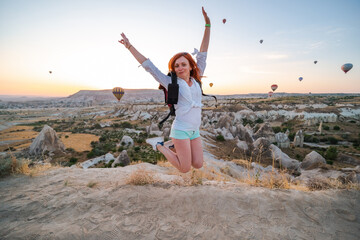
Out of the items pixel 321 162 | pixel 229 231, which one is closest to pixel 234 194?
pixel 229 231

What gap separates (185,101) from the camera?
2531 mm

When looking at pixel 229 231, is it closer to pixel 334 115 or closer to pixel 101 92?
pixel 334 115

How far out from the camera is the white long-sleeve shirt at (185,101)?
245 cm

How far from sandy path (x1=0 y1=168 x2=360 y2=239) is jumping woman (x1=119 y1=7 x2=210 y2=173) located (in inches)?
26.7

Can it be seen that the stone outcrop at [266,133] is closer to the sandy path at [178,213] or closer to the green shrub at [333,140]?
the green shrub at [333,140]

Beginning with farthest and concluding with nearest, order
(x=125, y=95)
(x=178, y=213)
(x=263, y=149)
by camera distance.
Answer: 1. (x=125, y=95)
2. (x=263, y=149)
3. (x=178, y=213)

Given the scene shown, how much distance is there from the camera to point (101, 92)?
176875 mm

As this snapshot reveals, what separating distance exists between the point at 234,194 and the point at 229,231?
2.53 feet

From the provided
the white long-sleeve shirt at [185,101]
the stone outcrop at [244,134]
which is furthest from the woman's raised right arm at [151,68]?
the stone outcrop at [244,134]

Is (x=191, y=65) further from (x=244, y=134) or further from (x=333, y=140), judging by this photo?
(x=333, y=140)

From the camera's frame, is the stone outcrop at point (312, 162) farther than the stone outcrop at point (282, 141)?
No

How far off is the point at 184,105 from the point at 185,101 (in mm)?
61

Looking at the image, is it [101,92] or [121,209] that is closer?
[121,209]

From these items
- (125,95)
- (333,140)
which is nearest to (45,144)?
(333,140)
